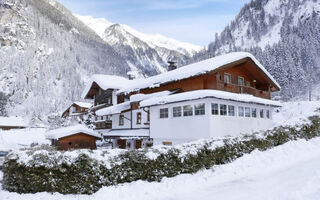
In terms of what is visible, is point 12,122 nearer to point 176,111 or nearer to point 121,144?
point 121,144

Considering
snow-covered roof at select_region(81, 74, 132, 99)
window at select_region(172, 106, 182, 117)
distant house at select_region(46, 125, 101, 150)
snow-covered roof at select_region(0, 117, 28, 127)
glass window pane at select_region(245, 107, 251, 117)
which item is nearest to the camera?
window at select_region(172, 106, 182, 117)

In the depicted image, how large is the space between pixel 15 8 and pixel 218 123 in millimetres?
206609

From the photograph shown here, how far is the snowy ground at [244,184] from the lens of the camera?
30.2 ft

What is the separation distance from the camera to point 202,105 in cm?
1962

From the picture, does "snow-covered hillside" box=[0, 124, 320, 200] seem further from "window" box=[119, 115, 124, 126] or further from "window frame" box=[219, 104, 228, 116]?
"window" box=[119, 115, 124, 126]

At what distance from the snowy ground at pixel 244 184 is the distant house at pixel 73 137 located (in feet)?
62.0

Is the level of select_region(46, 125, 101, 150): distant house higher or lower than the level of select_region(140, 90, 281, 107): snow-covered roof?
lower

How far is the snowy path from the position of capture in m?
9.20

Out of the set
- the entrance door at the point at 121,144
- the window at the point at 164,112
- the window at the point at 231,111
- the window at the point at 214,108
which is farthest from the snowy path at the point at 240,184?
the entrance door at the point at 121,144

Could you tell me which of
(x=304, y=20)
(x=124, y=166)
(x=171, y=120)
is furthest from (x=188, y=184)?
(x=304, y=20)

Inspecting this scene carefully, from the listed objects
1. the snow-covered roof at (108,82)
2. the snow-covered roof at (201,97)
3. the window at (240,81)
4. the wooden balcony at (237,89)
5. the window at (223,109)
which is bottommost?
the window at (223,109)

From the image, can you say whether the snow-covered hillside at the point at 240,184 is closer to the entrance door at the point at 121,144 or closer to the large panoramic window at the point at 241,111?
the large panoramic window at the point at 241,111

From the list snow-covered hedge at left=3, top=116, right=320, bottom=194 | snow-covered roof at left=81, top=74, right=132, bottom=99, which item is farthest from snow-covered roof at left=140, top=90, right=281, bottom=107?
snow-covered roof at left=81, top=74, right=132, bottom=99

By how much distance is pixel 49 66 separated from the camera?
561 feet
